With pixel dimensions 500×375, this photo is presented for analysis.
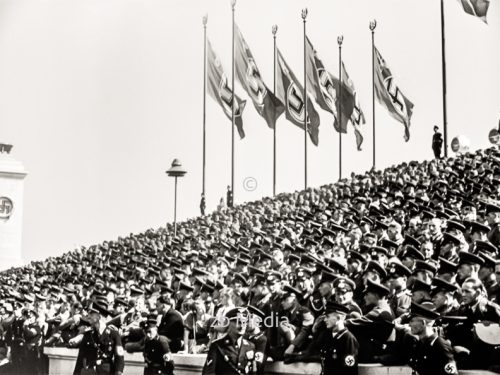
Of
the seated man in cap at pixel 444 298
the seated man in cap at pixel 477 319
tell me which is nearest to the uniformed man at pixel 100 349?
the seated man in cap at pixel 444 298

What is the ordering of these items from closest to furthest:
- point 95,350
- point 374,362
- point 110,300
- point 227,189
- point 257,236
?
point 374,362, point 95,350, point 110,300, point 257,236, point 227,189

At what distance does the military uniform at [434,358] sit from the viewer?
1069 cm

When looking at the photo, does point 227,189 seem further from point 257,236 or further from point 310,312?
point 310,312

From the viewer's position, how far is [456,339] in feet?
37.0

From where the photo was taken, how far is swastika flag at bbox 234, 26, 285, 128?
49750 millimetres

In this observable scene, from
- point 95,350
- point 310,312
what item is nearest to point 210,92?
point 95,350

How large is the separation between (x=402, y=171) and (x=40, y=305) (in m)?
21.5

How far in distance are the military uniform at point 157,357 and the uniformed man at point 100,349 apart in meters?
0.96

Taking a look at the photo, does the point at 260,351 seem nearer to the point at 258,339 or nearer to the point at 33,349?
the point at 258,339

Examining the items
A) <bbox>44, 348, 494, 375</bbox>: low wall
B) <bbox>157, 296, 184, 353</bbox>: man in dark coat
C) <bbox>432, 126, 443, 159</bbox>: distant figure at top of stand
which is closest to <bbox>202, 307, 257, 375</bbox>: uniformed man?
<bbox>44, 348, 494, 375</bbox>: low wall

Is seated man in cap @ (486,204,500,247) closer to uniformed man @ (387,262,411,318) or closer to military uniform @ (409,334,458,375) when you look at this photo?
uniformed man @ (387,262,411,318)

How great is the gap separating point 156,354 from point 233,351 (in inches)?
83.1

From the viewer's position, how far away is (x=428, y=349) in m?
10.9

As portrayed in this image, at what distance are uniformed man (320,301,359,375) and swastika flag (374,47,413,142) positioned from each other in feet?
103
